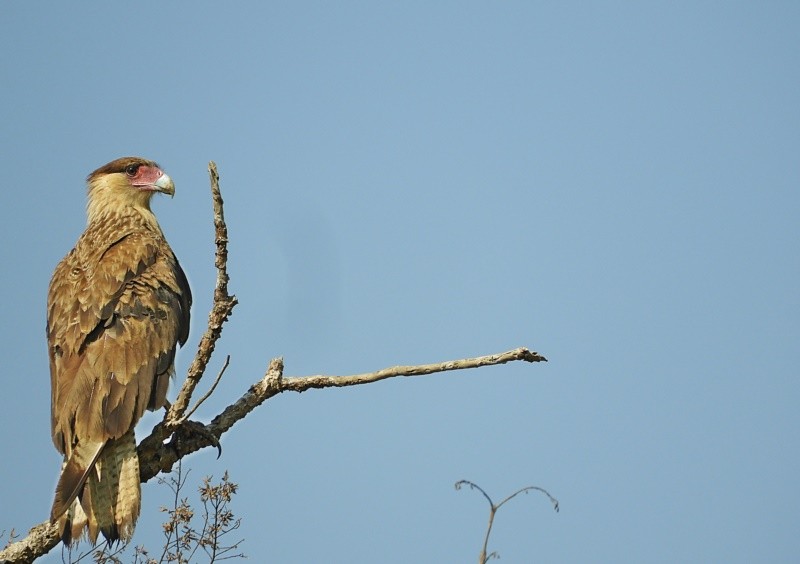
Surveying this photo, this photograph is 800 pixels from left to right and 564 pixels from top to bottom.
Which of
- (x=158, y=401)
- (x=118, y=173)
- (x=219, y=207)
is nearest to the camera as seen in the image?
(x=219, y=207)

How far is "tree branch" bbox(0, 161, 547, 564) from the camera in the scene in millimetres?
4234

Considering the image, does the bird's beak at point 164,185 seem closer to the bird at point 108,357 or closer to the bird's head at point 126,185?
the bird's head at point 126,185

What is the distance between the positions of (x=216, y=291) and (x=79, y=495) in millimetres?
1258

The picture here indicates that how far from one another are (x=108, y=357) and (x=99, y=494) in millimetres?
852

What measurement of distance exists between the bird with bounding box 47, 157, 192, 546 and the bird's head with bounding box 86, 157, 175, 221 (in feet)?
1.15

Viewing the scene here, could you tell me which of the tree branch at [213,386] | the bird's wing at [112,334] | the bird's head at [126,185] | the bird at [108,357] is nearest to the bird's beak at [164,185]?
the bird's head at [126,185]

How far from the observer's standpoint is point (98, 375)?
5.24 meters

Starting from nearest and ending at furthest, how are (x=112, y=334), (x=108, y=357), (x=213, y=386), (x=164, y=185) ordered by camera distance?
(x=213, y=386) < (x=108, y=357) < (x=112, y=334) < (x=164, y=185)

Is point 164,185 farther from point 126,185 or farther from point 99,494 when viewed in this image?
point 99,494

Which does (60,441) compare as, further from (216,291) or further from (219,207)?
(219,207)

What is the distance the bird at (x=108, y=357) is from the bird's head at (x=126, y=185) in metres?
0.35

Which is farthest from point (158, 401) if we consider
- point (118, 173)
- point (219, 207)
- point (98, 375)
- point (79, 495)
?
point (118, 173)

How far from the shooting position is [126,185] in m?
7.03

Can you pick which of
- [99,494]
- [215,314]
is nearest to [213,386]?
[215,314]
